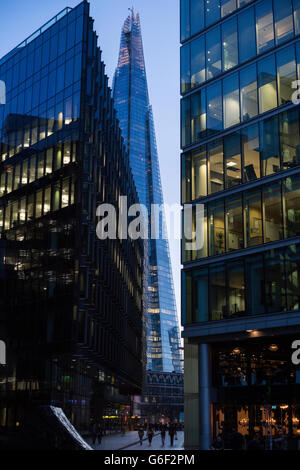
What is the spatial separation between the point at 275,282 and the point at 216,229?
6.26 m

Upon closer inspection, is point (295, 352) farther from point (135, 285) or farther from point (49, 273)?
point (135, 285)

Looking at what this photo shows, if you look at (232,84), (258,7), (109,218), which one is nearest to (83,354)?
(109,218)

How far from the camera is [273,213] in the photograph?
36000mm

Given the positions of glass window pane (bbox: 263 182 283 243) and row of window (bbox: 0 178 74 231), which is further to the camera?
row of window (bbox: 0 178 74 231)

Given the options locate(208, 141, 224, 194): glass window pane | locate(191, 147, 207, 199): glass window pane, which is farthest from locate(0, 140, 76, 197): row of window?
locate(208, 141, 224, 194): glass window pane

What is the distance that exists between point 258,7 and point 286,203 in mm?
14835

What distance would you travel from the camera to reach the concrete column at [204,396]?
37553 mm

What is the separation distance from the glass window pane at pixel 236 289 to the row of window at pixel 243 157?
583cm

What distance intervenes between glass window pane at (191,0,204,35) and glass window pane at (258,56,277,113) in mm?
8117

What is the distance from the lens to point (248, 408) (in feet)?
125

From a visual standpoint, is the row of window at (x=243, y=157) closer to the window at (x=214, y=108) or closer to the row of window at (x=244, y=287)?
the window at (x=214, y=108)

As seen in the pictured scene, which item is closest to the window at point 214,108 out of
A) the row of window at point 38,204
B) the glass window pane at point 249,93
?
the glass window pane at point 249,93

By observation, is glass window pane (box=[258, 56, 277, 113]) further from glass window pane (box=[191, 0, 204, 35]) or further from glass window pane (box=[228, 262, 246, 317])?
glass window pane (box=[228, 262, 246, 317])

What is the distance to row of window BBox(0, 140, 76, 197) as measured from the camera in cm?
5807
